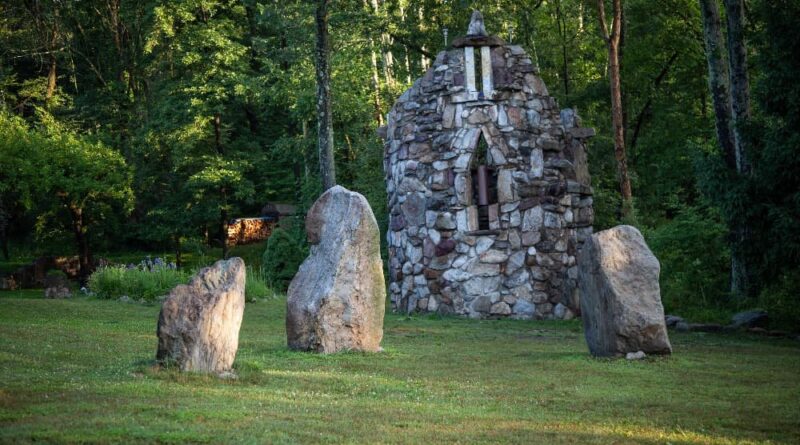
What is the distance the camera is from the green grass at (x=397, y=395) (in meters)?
8.48

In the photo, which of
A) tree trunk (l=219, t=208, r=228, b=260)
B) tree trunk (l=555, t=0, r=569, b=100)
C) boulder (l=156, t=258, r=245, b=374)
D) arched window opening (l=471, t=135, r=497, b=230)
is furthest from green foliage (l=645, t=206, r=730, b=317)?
tree trunk (l=219, t=208, r=228, b=260)

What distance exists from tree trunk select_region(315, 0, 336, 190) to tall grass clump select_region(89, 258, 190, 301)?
5.10 meters

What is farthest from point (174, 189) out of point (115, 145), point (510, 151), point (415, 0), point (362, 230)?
point (362, 230)

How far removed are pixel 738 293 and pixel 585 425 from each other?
14388 mm

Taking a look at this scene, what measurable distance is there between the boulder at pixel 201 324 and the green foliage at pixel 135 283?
50.4ft

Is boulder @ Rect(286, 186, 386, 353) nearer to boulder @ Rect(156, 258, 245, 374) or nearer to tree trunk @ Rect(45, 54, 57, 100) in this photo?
boulder @ Rect(156, 258, 245, 374)

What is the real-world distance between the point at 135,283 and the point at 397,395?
17.2m

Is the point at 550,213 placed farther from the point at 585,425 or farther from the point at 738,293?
the point at 585,425

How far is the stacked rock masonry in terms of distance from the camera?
2331 cm

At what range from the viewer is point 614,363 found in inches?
526

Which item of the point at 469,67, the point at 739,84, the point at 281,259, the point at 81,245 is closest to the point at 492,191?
the point at 469,67

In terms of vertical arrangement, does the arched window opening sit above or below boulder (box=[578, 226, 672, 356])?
above

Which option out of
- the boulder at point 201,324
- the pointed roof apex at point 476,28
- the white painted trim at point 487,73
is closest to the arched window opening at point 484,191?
the white painted trim at point 487,73

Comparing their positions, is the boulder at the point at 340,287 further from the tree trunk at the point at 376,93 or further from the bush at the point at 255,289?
the tree trunk at the point at 376,93
